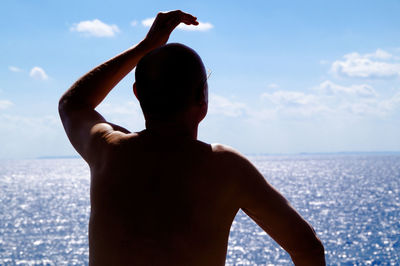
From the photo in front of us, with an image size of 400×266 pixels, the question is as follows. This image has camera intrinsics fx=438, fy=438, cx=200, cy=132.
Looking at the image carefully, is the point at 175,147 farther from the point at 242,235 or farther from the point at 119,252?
the point at 242,235

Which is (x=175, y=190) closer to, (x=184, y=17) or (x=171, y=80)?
(x=171, y=80)

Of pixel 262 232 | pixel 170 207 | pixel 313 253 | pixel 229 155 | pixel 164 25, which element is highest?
pixel 164 25

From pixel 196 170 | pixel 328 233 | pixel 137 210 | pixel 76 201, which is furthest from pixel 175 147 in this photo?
pixel 76 201

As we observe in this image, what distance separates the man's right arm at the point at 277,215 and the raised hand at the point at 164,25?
2.91ft

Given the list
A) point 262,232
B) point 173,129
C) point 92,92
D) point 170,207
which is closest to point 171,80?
point 173,129

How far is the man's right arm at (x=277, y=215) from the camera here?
1.56m

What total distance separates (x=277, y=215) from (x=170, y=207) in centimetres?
39

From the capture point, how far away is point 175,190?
1627 millimetres

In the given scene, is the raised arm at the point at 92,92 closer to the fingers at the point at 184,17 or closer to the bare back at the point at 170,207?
the fingers at the point at 184,17

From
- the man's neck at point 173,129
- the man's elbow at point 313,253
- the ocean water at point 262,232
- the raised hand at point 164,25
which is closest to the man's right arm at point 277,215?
the man's elbow at point 313,253

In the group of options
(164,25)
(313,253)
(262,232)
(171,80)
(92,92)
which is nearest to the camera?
(313,253)

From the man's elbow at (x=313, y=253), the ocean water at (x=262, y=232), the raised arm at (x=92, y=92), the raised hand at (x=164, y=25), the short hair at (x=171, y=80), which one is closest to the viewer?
the man's elbow at (x=313, y=253)

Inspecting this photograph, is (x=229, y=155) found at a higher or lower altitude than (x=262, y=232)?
higher

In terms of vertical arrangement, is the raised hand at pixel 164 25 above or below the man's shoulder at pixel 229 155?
above
